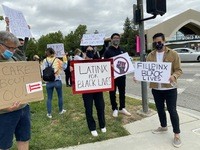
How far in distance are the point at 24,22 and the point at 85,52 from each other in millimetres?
1259

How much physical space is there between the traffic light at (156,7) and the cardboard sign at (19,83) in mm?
3216

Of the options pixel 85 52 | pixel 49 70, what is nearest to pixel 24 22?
pixel 85 52

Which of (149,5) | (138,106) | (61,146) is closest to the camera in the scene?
(61,146)

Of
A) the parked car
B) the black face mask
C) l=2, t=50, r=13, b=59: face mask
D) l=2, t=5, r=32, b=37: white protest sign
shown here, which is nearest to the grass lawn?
the black face mask

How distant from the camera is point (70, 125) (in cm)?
589

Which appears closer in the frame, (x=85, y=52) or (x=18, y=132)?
A: (x=18, y=132)

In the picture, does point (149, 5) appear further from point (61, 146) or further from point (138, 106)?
point (61, 146)

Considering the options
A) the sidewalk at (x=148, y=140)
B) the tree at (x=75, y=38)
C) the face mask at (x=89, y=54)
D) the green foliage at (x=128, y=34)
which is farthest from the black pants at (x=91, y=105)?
the green foliage at (x=128, y=34)

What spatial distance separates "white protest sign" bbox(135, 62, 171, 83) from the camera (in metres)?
4.71

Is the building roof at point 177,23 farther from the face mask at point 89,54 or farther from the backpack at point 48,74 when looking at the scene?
the face mask at point 89,54

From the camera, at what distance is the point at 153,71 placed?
197 inches

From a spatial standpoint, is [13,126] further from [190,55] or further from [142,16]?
[190,55]

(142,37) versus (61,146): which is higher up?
(142,37)

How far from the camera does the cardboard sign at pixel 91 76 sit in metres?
5.12
